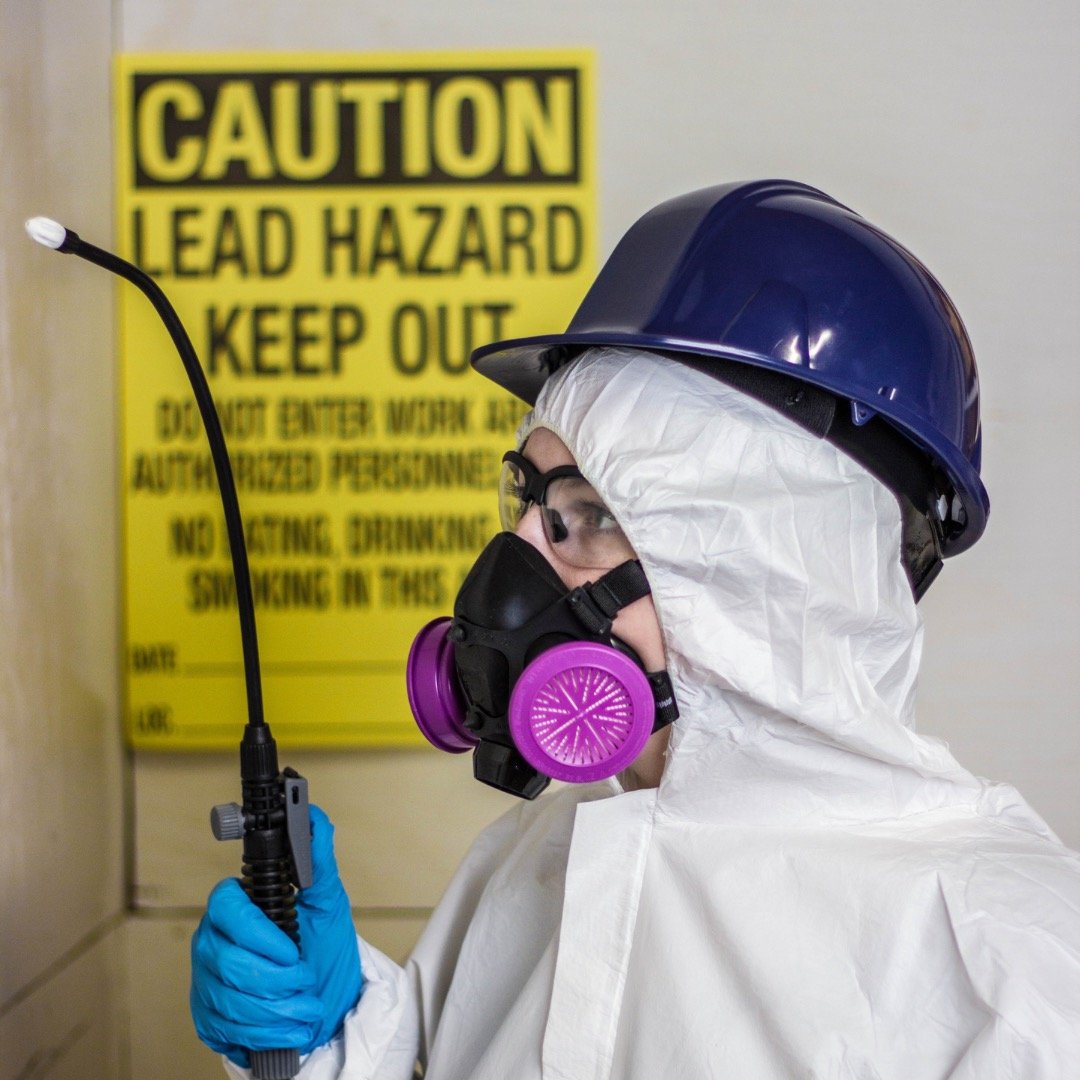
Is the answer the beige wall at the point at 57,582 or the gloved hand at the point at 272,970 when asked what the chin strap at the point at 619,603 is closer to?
the gloved hand at the point at 272,970

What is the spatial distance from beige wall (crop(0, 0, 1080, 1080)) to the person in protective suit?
64cm

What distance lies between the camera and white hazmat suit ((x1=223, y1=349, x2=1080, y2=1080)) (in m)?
0.94

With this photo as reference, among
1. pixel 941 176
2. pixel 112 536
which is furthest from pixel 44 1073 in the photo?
pixel 941 176

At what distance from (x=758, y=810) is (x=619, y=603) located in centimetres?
24

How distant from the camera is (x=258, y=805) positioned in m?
1.14

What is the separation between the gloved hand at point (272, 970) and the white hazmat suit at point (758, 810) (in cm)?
22

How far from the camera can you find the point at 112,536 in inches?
70.6

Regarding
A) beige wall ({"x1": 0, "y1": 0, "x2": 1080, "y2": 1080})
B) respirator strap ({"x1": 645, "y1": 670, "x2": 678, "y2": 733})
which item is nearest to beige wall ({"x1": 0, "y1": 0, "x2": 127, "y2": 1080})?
beige wall ({"x1": 0, "y1": 0, "x2": 1080, "y2": 1080})

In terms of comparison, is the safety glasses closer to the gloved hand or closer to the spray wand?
the spray wand

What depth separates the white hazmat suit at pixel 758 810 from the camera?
0.94 meters

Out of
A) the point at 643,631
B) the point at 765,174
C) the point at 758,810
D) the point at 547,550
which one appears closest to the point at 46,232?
the point at 547,550

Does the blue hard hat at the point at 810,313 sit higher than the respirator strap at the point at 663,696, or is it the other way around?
the blue hard hat at the point at 810,313

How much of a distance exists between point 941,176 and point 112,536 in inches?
58.1

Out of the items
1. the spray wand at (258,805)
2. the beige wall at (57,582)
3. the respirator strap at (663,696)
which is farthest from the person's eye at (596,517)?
the beige wall at (57,582)
